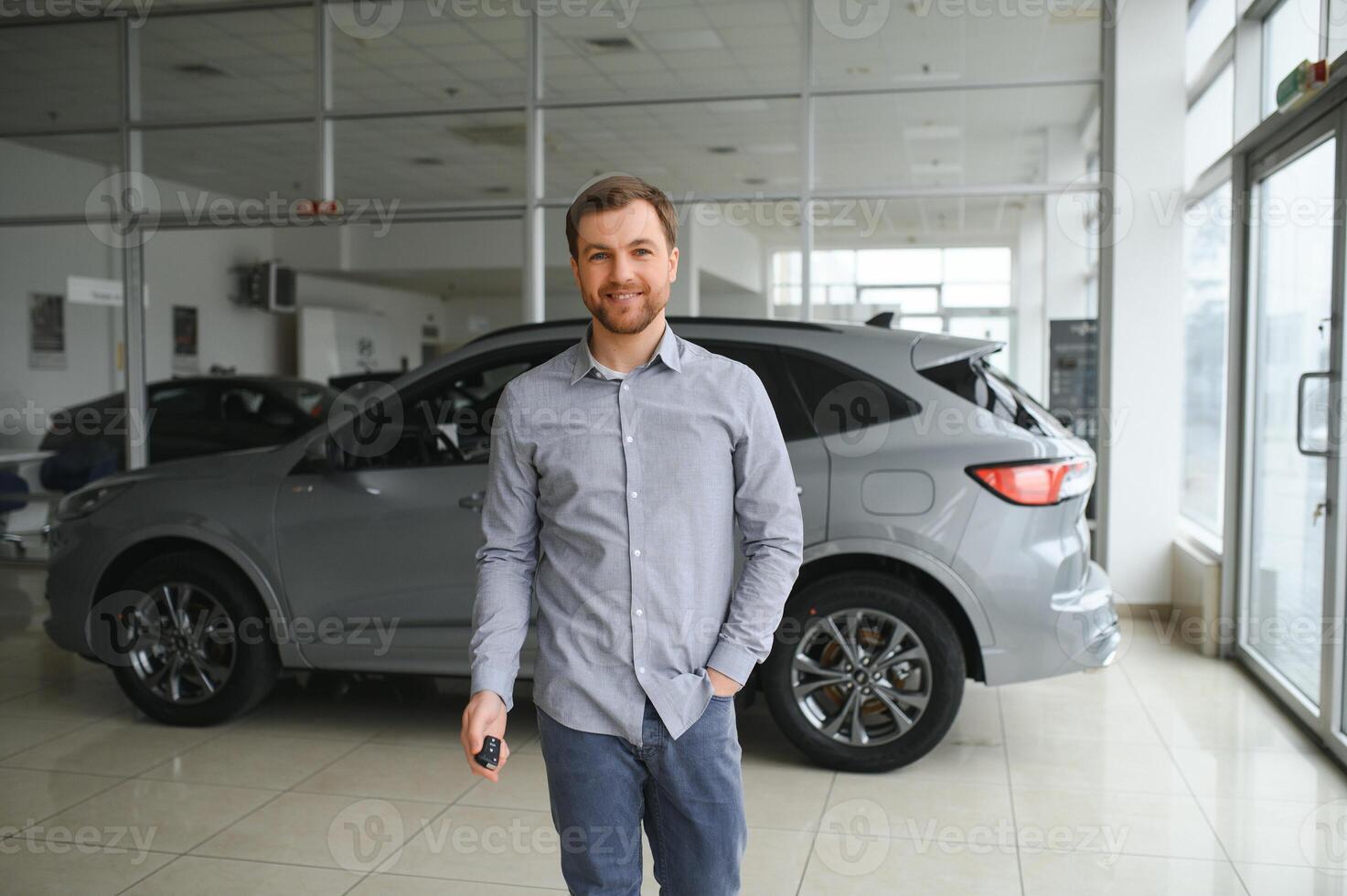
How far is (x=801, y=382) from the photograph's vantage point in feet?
13.0

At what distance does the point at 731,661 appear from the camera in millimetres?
1672

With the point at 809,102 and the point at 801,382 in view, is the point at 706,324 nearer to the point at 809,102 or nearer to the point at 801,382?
the point at 801,382

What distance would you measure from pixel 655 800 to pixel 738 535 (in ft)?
6.73

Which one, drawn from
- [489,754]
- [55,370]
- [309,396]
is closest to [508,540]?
[489,754]

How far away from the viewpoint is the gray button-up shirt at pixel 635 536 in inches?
65.6

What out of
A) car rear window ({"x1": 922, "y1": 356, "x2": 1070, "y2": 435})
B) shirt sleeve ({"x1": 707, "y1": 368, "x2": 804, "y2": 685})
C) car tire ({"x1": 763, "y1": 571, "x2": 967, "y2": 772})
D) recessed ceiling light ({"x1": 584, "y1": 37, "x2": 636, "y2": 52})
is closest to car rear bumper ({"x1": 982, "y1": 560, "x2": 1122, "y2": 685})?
car tire ({"x1": 763, "y1": 571, "x2": 967, "y2": 772})

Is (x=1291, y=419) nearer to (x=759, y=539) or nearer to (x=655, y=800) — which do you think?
(x=759, y=539)

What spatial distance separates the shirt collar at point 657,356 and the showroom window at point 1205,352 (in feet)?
17.1

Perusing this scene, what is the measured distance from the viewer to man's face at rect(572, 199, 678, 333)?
163 centimetres

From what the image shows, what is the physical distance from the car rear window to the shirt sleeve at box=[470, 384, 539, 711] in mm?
2355

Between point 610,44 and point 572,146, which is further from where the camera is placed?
point 572,146

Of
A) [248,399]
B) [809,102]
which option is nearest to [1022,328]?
[809,102]

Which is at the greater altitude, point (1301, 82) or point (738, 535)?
point (1301, 82)

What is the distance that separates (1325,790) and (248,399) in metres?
6.47
